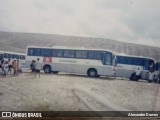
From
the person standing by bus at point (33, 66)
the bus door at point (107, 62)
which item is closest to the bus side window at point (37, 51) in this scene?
the person standing by bus at point (33, 66)

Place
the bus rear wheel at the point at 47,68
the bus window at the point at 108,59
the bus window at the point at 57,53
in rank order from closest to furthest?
the bus rear wheel at the point at 47,68, the bus window at the point at 57,53, the bus window at the point at 108,59

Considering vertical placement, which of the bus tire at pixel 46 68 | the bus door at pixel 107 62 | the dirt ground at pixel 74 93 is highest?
the bus door at pixel 107 62

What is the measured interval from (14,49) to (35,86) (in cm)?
69

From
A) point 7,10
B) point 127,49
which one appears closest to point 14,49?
point 7,10

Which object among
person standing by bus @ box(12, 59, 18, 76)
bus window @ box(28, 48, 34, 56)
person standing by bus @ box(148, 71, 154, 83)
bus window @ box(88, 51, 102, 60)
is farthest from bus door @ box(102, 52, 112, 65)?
person standing by bus @ box(12, 59, 18, 76)

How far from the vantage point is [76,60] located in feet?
20.4

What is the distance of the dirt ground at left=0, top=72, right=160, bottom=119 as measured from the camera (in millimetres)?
5324

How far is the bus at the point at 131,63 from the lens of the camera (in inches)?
238

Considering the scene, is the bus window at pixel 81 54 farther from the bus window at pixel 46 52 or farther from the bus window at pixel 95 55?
the bus window at pixel 46 52

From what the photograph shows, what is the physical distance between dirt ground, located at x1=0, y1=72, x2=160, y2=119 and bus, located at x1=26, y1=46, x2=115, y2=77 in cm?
17

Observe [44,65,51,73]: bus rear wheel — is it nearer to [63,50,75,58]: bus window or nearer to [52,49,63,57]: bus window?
[52,49,63,57]: bus window

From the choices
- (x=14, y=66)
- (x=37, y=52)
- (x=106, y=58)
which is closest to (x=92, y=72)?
(x=106, y=58)

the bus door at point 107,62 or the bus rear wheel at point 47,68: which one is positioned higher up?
the bus door at point 107,62

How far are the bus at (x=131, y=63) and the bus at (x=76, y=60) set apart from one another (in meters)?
0.13
